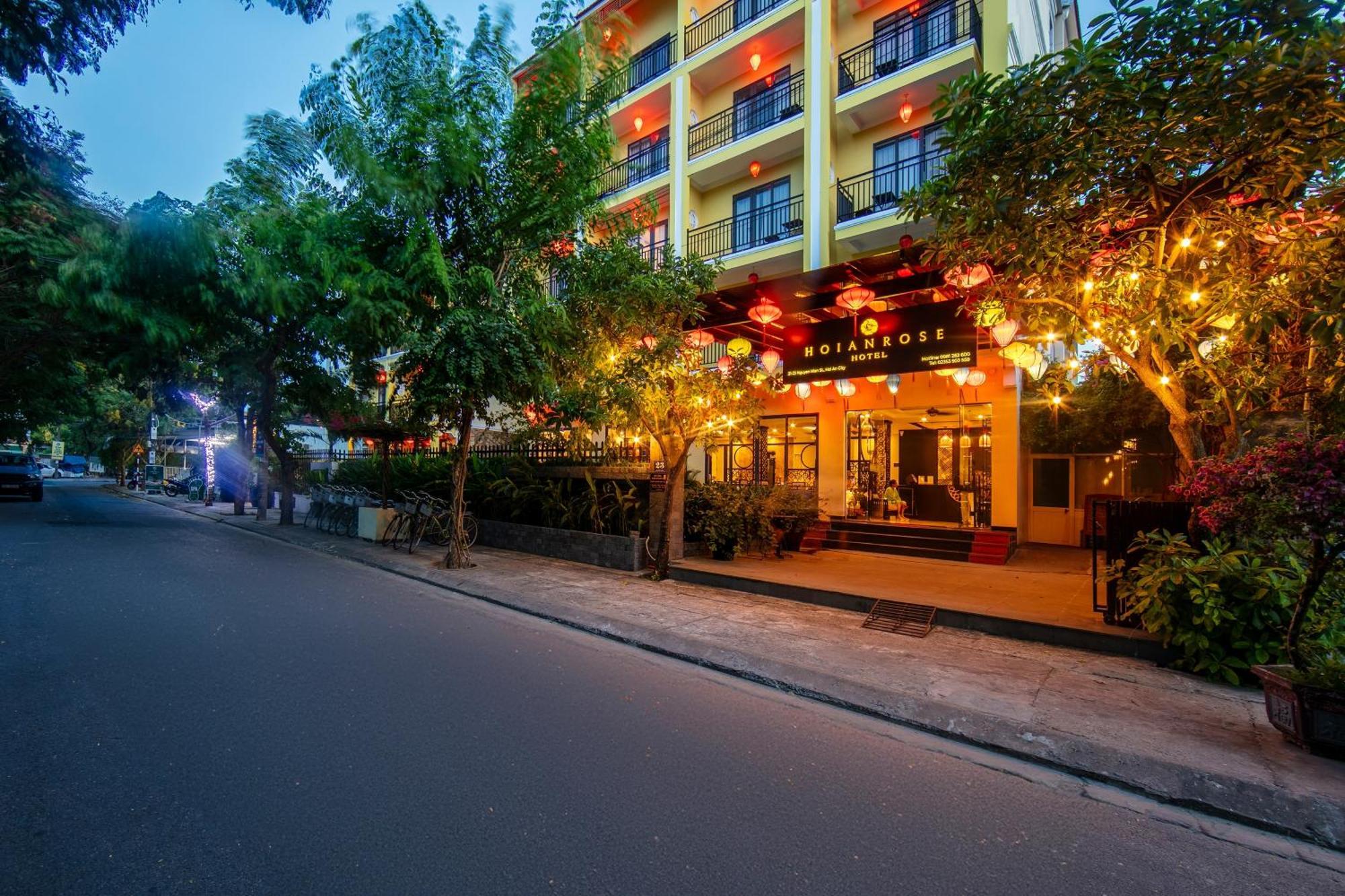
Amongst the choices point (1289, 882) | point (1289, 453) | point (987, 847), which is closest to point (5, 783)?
point (987, 847)

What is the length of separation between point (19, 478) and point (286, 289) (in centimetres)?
2102

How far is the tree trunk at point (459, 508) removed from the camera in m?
10.2

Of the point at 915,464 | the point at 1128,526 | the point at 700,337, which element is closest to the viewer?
the point at 1128,526

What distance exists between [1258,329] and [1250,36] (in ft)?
7.09

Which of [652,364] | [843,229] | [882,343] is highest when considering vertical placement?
[843,229]

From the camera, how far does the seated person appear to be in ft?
44.7

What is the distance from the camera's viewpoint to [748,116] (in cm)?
1563

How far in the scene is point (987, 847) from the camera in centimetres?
285

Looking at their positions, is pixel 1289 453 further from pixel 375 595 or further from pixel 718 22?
pixel 718 22

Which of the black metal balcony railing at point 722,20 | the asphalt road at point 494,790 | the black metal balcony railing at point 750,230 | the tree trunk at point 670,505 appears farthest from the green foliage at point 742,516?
the black metal balcony railing at point 722,20

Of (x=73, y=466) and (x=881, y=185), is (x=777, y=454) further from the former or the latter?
(x=73, y=466)

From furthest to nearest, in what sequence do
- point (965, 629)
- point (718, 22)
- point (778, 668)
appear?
point (718, 22)
point (965, 629)
point (778, 668)

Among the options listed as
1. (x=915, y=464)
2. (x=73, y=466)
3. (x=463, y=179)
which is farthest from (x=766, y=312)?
(x=73, y=466)

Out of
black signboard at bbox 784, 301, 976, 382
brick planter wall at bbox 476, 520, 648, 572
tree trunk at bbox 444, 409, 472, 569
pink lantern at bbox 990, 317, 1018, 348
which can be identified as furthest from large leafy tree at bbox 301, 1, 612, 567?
pink lantern at bbox 990, 317, 1018, 348
